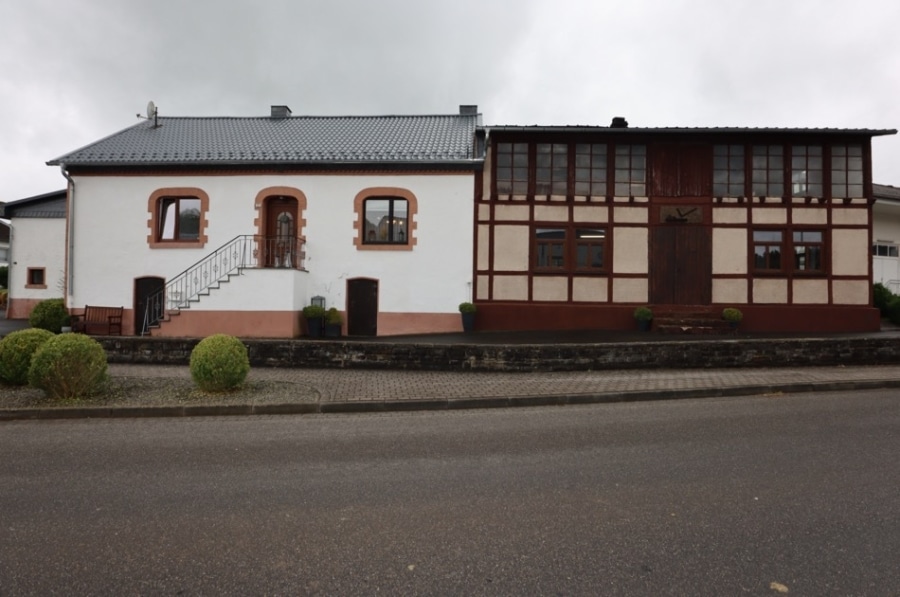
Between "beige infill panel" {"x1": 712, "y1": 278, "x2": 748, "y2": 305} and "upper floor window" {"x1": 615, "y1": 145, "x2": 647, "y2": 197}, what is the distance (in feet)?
11.9

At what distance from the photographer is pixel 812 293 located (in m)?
17.7

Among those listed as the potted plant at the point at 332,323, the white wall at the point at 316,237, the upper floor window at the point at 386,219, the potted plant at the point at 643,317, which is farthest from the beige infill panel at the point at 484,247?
the potted plant at the point at 643,317

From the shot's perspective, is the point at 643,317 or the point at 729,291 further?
the point at 729,291

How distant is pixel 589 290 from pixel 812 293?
6774 mm

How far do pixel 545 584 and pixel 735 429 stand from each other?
4.68m

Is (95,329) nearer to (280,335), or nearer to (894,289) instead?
(280,335)

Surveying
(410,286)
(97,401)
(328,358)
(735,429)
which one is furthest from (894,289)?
(97,401)

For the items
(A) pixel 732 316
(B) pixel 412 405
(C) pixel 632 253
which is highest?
(C) pixel 632 253

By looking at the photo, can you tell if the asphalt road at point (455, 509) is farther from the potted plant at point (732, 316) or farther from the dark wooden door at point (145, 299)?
the dark wooden door at point (145, 299)

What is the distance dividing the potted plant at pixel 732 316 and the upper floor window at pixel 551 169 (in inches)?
236

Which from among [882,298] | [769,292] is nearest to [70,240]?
[769,292]

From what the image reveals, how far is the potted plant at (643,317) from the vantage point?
1711cm

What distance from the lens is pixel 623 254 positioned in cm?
1783

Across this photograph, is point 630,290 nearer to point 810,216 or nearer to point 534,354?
point 810,216
